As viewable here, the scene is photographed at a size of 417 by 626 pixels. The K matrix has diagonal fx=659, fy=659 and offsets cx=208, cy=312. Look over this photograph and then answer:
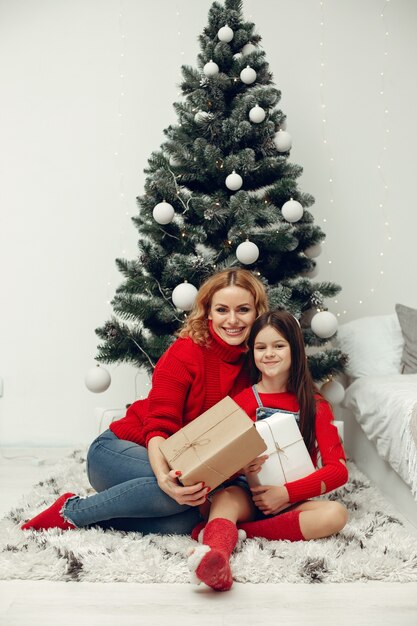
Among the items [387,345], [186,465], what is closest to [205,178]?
[387,345]

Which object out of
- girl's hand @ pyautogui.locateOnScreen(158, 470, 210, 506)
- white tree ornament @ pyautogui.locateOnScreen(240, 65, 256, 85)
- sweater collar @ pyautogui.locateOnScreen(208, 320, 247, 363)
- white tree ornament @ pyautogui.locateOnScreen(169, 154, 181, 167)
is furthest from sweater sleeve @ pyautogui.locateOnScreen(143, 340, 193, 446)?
white tree ornament @ pyautogui.locateOnScreen(240, 65, 256, 85)

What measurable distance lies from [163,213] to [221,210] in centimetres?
23

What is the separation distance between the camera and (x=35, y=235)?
11.1 feet

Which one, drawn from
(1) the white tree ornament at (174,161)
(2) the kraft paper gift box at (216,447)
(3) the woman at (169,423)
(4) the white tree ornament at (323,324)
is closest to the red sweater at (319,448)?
(3) the woman at (169,423)

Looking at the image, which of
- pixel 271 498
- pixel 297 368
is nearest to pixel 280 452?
pixel 271 498

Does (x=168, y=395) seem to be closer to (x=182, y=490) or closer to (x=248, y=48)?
(x=182, y=490)

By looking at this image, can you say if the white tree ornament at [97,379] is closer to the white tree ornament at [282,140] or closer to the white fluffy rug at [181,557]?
the white fluffy rug at [181,557]

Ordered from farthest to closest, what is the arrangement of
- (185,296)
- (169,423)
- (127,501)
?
(185,296) → (169,423) → (127,501)

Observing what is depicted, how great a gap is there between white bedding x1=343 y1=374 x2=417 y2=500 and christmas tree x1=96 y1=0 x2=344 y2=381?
6.9 inches

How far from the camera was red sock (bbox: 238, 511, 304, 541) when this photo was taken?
1.82 meters

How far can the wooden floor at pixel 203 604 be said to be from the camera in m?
1.38

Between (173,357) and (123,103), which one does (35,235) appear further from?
(173,357)

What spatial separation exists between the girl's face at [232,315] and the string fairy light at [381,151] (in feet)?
4.61

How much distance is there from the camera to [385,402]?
7.87 ft
